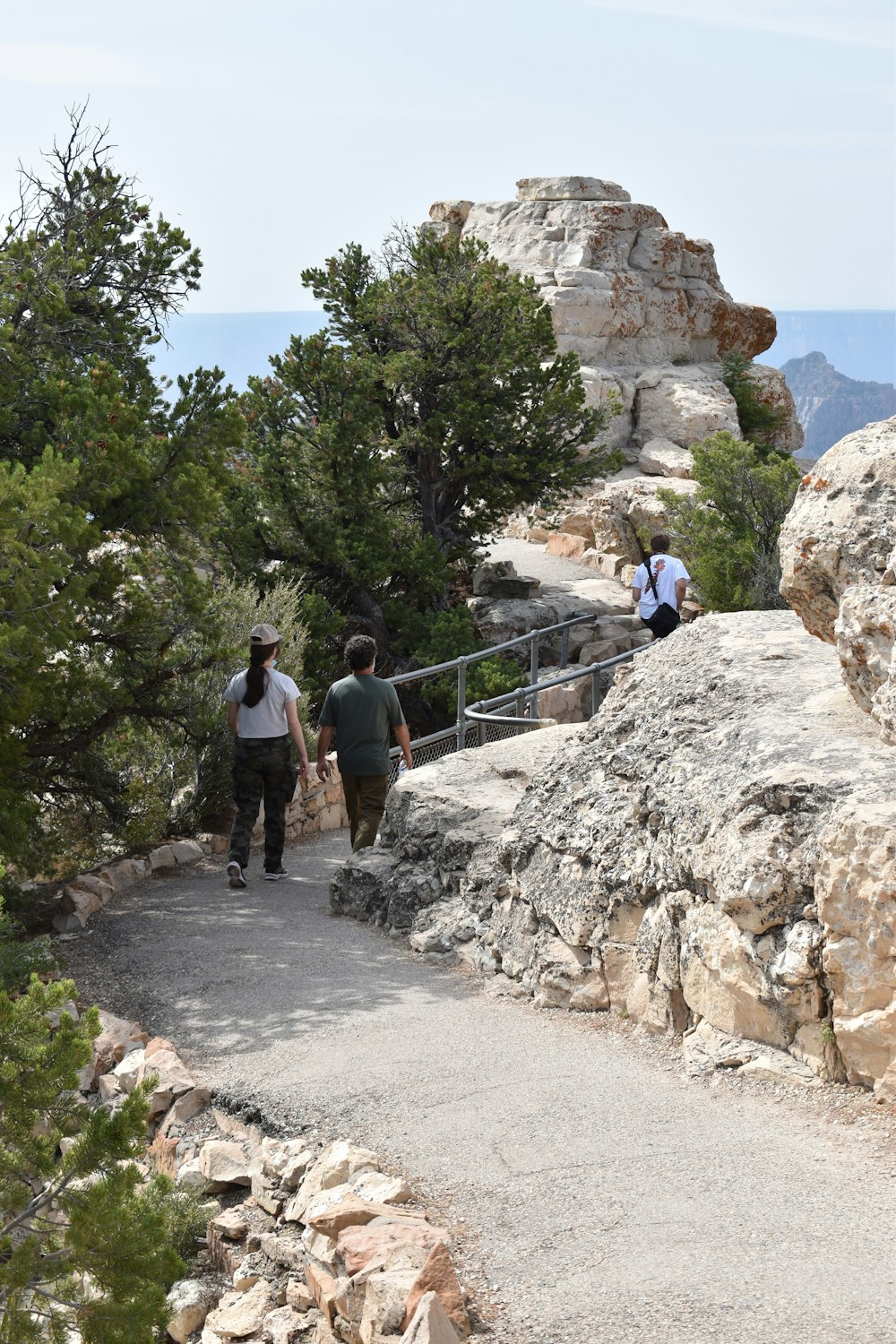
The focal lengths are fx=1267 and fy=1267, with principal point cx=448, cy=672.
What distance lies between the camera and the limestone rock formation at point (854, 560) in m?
4.86

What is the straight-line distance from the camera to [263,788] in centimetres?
808

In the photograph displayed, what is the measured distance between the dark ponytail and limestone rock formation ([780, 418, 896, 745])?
11.2 ft

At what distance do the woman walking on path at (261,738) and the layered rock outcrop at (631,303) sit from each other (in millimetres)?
20153

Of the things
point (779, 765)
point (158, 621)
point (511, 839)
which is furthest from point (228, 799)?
point (779, 765)

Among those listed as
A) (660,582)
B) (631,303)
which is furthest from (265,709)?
(631,303)

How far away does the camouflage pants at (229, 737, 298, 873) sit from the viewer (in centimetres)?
791

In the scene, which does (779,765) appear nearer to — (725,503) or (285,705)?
(285,705)

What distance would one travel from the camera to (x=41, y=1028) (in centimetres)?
341

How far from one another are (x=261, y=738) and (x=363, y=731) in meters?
0.69

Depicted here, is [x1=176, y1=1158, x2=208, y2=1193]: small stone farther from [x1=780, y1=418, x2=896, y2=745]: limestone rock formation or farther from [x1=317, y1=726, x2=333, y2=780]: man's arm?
[x1=317, y1=726, x2=333, y2=780]: man's arm

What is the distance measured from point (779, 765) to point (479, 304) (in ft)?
54.3

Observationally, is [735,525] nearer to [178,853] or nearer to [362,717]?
[178,853]

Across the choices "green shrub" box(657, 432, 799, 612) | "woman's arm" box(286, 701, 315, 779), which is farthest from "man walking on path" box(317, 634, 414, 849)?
"green shrub" box(657, 432, 799, 612)

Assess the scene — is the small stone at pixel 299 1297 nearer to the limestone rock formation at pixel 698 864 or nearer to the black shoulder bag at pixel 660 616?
the limestone rock formation at pixel 698 864
